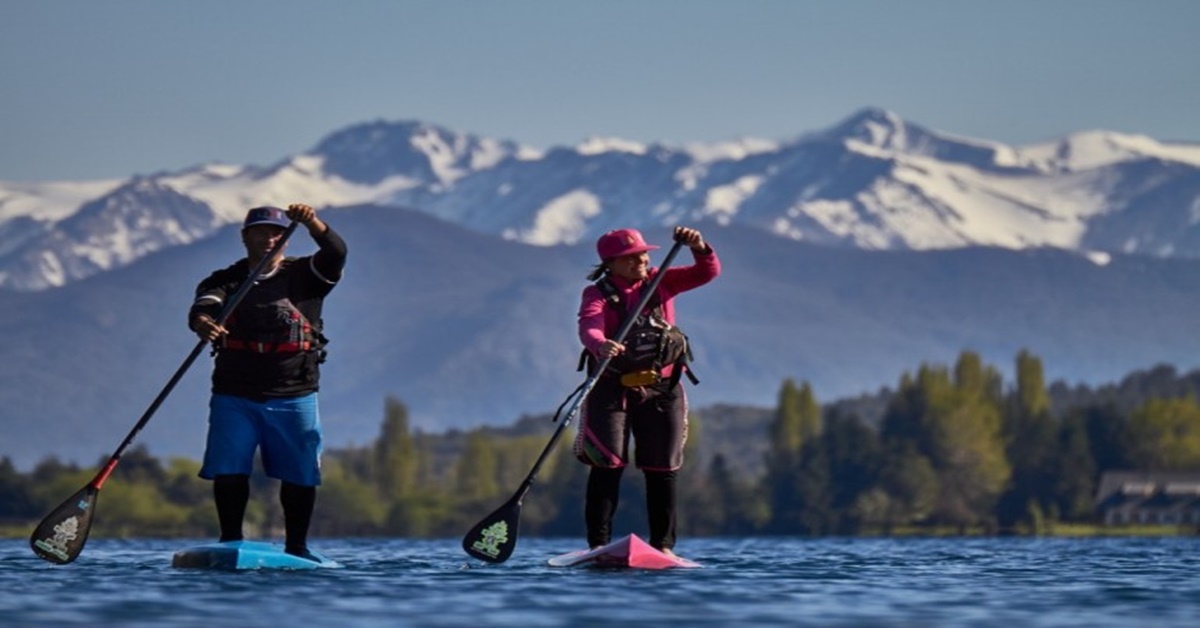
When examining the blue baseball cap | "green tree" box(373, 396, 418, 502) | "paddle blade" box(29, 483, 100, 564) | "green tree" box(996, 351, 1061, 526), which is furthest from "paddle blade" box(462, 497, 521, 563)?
"green tree" box(373, 396, 418, 502)

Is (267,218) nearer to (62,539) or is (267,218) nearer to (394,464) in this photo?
(62,539)

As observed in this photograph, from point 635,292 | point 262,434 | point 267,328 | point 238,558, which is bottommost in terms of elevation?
point 238,558

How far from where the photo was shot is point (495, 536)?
66.8 feet

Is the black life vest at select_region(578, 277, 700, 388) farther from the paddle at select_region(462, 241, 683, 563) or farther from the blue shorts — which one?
the blue shorts

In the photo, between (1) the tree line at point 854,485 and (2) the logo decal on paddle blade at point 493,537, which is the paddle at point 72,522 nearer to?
(2) the logo decal on paddle blade at point 493,537

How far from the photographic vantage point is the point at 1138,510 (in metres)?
125

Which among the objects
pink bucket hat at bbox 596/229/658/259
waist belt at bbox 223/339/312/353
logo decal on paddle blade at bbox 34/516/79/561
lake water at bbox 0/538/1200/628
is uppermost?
pink bucket hat at bbox 596/229/658/259

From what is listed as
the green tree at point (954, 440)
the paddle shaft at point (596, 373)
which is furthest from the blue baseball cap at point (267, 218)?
the green tree at point (954, 440)

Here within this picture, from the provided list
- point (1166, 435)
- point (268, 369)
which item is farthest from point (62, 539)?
point (1166, 435)

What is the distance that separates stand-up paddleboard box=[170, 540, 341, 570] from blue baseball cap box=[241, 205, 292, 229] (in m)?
2.30

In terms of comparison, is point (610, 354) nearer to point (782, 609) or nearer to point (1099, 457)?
point (782, 609)

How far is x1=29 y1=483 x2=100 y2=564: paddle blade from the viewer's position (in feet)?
66.0

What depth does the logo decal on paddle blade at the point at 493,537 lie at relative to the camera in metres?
20.3

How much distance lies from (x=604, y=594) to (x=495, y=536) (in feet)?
12.8
